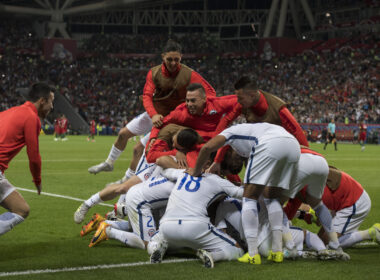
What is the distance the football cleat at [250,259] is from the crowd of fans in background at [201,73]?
126 ft

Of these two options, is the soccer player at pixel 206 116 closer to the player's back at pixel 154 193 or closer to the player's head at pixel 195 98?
the player's head at pixel 195 98

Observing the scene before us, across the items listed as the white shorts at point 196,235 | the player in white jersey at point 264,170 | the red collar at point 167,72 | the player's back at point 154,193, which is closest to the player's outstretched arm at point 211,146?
the player in white jersey at point 264,170

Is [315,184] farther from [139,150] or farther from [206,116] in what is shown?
[139,150]

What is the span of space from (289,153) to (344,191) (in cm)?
116

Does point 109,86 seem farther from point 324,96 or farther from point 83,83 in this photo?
point 324,96

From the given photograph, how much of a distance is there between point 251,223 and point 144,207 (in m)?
1.47

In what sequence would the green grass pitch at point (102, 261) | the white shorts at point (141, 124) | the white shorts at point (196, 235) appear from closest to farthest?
1. the green grass pitch at point (102, 261)
2. the white shorts at point (196, 235)
3. the white shorts at point (141, 124)

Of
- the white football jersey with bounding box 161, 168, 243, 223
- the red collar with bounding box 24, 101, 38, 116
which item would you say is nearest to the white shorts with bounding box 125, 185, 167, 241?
the white football jersey with bounding box 161, 168, 243, 223

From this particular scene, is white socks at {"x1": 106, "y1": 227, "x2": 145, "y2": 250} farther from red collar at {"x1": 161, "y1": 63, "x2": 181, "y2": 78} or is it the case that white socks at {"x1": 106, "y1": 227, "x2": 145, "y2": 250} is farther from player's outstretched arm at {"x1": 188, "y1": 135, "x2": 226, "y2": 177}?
red collar at {"x1": 161, "y1": 63, "x2": 181, "y2": 78}

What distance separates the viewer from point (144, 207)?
7.03m

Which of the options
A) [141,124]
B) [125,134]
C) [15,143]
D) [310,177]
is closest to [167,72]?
[141,124]

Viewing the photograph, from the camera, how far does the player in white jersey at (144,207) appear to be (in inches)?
275

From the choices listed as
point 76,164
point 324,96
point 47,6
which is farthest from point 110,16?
point 76,164

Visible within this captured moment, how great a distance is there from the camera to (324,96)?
49.8 m
